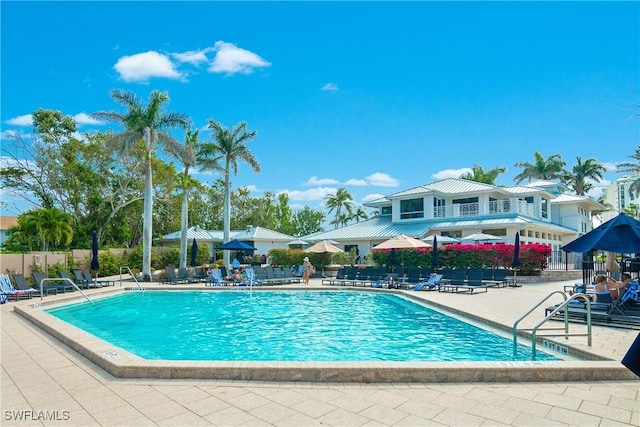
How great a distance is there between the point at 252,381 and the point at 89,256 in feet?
70.8

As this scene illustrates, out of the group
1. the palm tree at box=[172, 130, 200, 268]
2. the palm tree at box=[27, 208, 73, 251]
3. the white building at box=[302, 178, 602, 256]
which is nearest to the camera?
the palm tree at box=[27, 208, 73, 251]

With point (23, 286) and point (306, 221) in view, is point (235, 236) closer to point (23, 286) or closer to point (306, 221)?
point (306, 221)

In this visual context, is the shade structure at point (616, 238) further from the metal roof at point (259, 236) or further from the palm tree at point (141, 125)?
the metal roof at point (259, 236)

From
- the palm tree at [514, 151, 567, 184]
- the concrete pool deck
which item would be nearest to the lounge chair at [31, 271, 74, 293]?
the concrete pool deck

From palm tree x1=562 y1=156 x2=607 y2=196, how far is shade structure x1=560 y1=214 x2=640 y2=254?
48.3 metres

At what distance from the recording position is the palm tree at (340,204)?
215 ft

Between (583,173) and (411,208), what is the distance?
1163 inches

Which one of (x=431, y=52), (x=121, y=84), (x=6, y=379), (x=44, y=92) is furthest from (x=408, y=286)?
(x=44, y=92)

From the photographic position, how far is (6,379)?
19.1 ft

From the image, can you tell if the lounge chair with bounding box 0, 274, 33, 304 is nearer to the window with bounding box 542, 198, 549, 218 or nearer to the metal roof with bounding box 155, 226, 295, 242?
the metal roof with bounding box 155, 226, 295, 242

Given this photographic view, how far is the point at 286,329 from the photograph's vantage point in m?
11.5

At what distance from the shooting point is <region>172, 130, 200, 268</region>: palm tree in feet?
86.8

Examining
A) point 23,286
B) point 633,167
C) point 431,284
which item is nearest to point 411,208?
point 431,284

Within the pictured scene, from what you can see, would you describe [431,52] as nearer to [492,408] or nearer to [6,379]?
[492,408]
